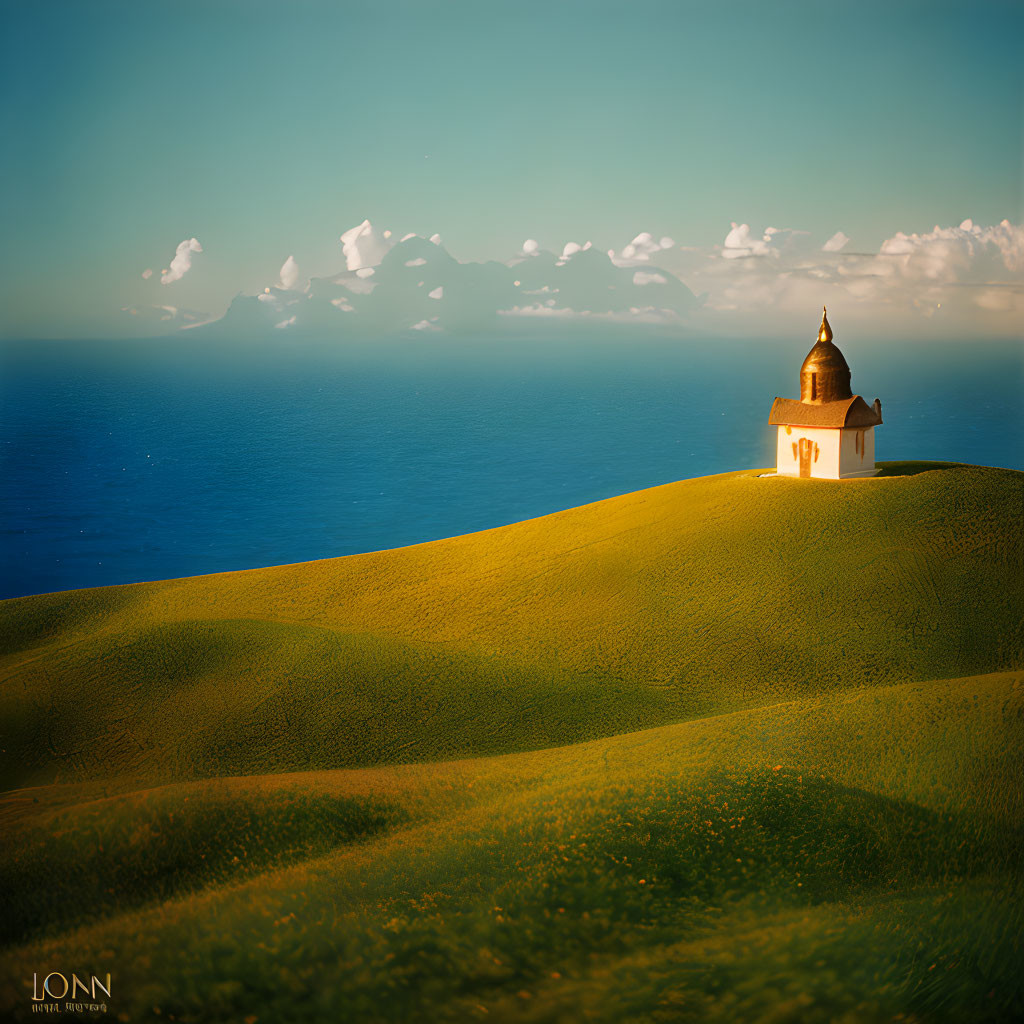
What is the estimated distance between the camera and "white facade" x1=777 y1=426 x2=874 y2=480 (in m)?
27.9

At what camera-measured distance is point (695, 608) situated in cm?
2347

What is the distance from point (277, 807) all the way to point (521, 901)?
474 cm

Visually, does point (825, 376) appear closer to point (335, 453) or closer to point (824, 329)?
point (824, 329)

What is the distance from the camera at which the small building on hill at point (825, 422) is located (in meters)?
27.8

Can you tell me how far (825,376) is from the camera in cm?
2866

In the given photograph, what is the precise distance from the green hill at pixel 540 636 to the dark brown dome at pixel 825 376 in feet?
10.3

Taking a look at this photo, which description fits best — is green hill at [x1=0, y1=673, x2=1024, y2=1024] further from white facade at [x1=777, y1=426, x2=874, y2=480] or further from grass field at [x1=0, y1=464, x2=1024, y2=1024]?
white facade at [x1=777, y1=426, x2=874, y2=480]

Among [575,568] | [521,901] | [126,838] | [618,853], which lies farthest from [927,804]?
[575,568]

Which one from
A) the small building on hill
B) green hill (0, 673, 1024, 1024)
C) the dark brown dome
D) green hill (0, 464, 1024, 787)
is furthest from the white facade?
green hill (0, 673, 1024, 1024)

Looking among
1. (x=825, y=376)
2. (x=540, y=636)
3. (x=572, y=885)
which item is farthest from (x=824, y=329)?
(x=572, y=885)

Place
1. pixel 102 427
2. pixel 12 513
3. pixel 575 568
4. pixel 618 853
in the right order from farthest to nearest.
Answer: pixel 102 427, pixel 12 513, pixel 575 568, pixel 618 853

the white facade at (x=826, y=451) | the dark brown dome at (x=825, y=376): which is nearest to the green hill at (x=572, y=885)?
the white facade at (x=826, y=451)

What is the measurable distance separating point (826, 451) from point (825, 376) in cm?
257

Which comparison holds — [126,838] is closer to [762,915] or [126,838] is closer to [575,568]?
[762,915]
